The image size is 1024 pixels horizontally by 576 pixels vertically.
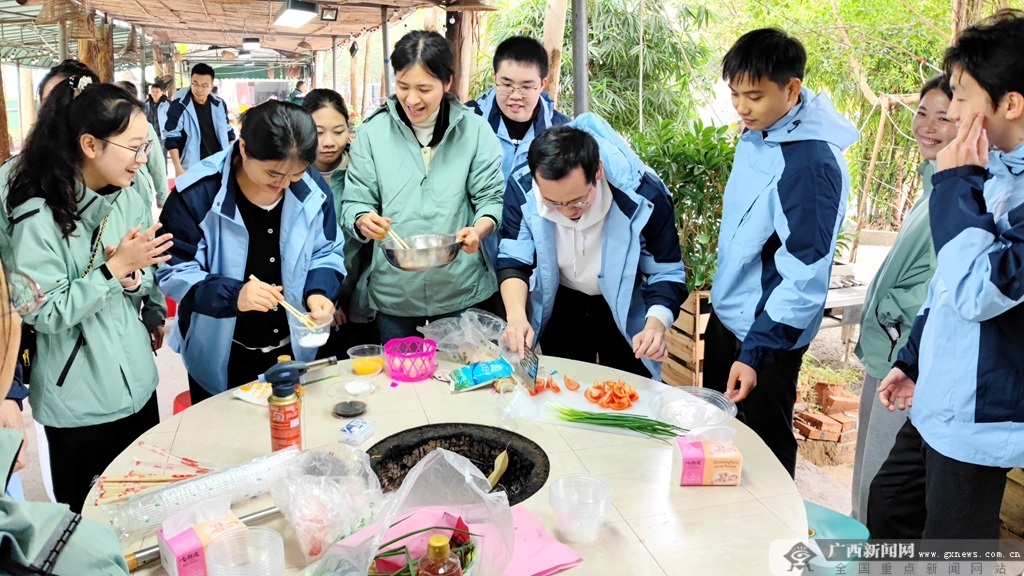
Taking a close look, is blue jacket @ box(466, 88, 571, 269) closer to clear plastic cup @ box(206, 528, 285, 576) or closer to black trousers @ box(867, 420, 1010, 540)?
black trousers @ box(867, 420, 1010, 540)

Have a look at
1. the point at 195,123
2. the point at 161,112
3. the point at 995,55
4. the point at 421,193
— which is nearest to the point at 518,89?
the point at 421,193

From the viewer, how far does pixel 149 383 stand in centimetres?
215

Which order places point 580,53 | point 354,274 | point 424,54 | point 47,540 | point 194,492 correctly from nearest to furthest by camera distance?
point 47,540
point 194,492
point 424,54
point 354,274
point 580,53

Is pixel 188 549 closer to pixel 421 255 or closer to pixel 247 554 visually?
pixel 247 554

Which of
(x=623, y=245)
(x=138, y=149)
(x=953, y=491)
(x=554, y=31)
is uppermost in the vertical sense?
(x=554, y=31)

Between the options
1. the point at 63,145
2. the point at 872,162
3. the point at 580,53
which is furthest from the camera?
the point at 872,162

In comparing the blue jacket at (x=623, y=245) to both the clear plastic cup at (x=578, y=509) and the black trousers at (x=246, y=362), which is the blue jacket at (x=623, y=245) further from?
the clear plastic cup at (x=578, y=509)

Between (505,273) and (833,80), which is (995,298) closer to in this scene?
(505,273)

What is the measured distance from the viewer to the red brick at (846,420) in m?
3.75

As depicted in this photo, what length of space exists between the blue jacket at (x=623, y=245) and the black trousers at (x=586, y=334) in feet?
0.34

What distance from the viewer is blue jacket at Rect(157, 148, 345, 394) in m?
2.16

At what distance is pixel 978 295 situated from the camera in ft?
4.92

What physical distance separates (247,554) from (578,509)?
621 millimetres

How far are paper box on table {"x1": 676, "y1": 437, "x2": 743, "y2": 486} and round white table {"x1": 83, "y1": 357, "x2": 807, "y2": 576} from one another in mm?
20
